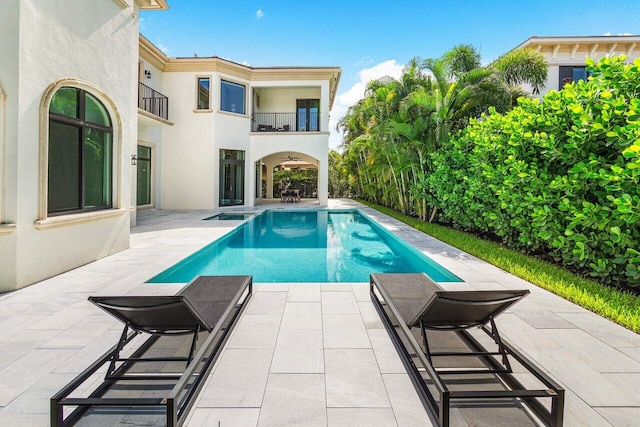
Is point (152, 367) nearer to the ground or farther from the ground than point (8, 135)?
nearer to the ground

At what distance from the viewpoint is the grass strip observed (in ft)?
13.1

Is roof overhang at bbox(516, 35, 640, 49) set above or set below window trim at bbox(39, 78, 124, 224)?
above

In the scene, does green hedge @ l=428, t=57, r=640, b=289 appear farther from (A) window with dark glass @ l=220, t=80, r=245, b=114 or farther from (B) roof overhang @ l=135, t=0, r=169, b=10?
(A) window with dark glass @ l=220, t=80, r=245, b=114

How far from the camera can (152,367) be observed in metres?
2.86

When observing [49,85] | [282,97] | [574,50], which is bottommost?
[49,85]

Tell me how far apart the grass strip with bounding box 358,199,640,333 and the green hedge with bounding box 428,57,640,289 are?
0.29 m

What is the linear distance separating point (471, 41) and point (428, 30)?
712 cm

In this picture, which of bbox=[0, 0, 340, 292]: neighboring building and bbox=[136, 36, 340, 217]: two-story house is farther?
bbox=[136, 36, 340, 217]: two-story house

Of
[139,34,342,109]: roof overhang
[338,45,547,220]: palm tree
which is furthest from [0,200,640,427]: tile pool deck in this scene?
[139,34,342,109]: roof overhang

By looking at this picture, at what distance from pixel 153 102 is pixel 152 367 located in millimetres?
16037

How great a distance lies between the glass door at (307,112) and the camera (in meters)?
20.3

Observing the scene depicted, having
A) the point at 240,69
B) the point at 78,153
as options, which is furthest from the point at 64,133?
the point at 240,69

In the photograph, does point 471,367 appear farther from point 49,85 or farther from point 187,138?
point 187,138

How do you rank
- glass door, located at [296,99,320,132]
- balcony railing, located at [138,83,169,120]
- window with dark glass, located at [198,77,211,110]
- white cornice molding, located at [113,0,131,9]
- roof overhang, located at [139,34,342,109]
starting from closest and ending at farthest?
white cornice molding, located at [113,0,131,9]
balcony railing, located at [138,83,169,120]
roof overhang, located at [139,34,342,109]
window with dark glass, located at [198,77,211,110]
glass door, located at [296,99,320,132]
